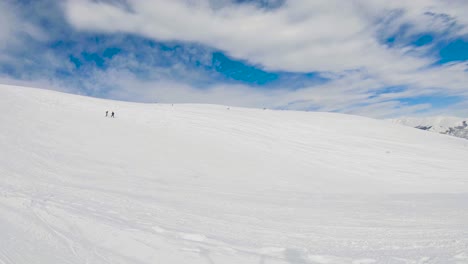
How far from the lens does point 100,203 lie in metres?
6.50

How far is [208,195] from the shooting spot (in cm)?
859

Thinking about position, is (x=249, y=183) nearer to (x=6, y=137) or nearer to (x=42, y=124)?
(x=6, y=137)

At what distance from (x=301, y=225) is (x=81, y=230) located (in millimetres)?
4467

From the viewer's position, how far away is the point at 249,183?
450 inches

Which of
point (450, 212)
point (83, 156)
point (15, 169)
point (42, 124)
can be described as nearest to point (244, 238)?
point (450, 212)

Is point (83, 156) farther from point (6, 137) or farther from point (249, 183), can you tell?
point (249, 183)

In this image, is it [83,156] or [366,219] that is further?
[83,156]

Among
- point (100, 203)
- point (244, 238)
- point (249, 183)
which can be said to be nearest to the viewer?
point (244, 238)

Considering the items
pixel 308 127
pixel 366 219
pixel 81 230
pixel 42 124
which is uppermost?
pixel 308 127

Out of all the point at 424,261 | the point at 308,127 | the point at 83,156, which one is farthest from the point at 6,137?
the point at 308,127

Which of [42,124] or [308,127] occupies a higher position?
[308,127]

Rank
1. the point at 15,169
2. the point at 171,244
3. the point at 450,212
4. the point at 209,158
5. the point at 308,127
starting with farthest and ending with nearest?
the point at 308,127 → the point at 209,158 → the point at 15,169 → the point at 450,212 → the point at 171,244

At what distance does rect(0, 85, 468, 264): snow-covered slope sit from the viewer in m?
4.51

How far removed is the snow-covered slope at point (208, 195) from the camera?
4508mm
